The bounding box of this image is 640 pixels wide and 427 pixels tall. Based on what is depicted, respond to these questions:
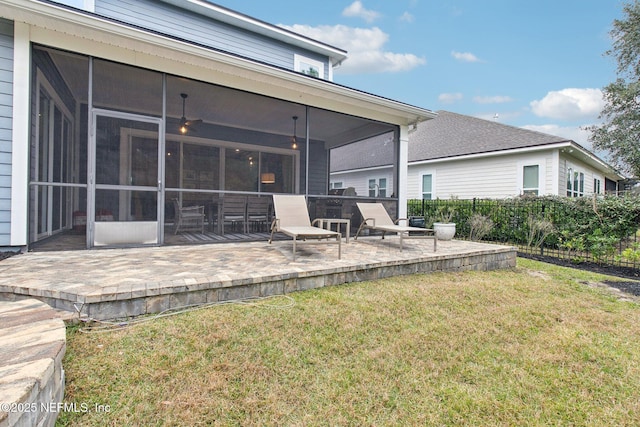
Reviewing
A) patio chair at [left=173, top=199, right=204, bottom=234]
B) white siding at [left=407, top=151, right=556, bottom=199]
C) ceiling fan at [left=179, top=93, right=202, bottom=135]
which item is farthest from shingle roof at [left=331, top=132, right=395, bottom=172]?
patio chair at [left=173, top=199, right=204, bottom=234]

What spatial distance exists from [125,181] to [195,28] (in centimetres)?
609

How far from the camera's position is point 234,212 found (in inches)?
279

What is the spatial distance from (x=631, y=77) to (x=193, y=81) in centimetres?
1600

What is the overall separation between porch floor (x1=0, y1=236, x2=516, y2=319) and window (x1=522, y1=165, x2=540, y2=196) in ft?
20.3

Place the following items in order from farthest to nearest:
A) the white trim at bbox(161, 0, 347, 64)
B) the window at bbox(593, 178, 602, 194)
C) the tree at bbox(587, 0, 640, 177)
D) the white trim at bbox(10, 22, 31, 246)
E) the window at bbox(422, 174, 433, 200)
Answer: the window at bbox(593, 178, 602, 194), the window at bbox(422, 174, 433, 200), the tree at bbox(587, 0, 640, 177), the white trim at bbox(161, 0, 347, 64), the white trim at bbox(10, 22, 31, 246)

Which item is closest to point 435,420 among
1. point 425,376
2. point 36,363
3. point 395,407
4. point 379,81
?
point 395,407

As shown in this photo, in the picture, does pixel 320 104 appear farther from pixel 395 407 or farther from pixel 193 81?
pixel 395 407

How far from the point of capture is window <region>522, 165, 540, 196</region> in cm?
1005

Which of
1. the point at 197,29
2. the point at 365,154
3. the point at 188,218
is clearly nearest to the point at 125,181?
the point at 188,218

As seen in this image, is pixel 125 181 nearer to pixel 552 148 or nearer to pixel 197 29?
pixel 197 29

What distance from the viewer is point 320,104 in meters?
6.39

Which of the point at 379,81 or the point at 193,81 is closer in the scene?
the point at 193,81

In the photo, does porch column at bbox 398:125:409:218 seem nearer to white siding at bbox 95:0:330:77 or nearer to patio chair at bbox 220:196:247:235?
patio chair at bbox 220:196:247:235

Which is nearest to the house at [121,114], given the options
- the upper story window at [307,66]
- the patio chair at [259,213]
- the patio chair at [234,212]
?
the patio chair at [234,212]
